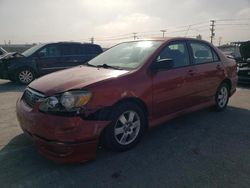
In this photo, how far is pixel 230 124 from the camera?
181 inches

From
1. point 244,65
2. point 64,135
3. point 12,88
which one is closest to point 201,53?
point 64,135

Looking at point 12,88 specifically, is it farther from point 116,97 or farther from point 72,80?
point 116,97

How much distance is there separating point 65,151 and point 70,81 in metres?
0.91

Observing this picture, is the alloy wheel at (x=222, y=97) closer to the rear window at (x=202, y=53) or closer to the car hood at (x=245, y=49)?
the rear window at (x=202, y=53)

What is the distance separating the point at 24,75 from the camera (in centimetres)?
943

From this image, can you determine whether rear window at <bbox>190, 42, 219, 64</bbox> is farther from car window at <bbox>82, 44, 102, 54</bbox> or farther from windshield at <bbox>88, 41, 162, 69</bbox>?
car window at <bbox>82, 44, 102, 54</bbox>

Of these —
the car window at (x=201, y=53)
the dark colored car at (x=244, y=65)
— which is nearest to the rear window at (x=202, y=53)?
the car window at (x=201, y=53)

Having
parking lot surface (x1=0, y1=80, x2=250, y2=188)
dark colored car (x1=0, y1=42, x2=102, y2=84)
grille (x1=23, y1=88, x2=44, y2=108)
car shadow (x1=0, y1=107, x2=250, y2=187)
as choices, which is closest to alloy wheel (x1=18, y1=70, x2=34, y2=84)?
dark colored car (x1=0, y1=42, x2=102, y2=84)

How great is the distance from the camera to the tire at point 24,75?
366 inches

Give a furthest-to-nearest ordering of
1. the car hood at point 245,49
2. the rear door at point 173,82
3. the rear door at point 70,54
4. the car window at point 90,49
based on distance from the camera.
A: the car window at point 90,49 < the rear door at point 70,54 < the car hood at point 245,49 < the rear door at point 173,82

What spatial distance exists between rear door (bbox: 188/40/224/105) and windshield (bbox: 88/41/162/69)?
0.93 metres

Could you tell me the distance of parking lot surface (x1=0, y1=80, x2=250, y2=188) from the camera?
275 centimetres

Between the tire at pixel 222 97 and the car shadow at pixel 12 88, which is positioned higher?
the tire at pixel 222 97

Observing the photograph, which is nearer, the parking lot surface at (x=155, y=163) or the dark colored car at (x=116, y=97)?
the parking lot surface at (x=155, y=163)
